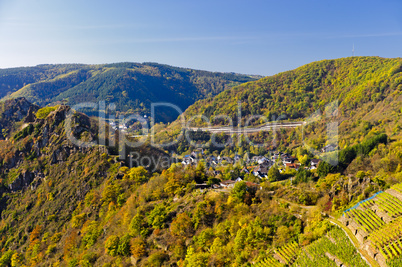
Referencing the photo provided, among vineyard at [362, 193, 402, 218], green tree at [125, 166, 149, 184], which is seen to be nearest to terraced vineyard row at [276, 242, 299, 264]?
vineyard at [362, 193, 402, 218]

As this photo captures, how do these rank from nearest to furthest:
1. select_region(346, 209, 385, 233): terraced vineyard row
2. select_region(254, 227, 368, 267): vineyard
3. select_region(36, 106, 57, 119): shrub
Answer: select_region(254, 227, 368, 267): vineyard, select_region(346, 209, 385, 233): terraced vineyard row, select_region(36, 106, 57, 119): shrub

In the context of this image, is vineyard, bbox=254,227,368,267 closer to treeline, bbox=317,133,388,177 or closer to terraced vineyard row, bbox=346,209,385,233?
terraced vineyard row, bbox=346,209,385,233

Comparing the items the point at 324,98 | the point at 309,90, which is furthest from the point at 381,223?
the point at 309,90

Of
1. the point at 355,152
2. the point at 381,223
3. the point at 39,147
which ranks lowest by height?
the point at 39,147

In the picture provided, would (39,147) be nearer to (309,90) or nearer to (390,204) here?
(390,204)

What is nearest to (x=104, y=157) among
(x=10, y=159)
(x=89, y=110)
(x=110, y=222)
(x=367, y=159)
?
(x=110, y=222)
